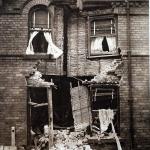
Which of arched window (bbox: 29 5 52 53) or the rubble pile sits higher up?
arched window (bbox: 29 5 52 53)

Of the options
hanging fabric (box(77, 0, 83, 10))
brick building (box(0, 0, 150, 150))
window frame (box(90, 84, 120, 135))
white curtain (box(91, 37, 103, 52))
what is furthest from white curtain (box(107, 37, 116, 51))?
hanging fabric (box(77, 0, 83, 10))

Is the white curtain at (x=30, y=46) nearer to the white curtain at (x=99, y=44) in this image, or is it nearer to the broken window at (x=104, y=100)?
the white curtain at (x=99, y=44)

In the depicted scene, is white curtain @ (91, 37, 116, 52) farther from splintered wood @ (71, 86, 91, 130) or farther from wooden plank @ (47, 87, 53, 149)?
wooden plank @ (47, 87, 53, 149)

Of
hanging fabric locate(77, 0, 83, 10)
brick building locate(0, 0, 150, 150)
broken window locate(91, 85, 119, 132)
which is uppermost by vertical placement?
hanging fabric locate(77, 0, 83, 10)

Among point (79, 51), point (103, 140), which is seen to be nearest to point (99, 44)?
point (79, 51)

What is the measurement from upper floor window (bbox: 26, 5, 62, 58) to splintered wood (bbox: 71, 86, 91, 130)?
1.71m

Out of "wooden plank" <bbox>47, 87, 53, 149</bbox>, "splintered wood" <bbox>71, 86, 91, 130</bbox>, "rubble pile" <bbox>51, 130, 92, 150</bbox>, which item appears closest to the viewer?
"wooden plank" <bbox>47, 87, 53, 149</bbox>

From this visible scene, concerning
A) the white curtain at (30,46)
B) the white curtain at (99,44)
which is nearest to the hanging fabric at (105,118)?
the white curtain at (99,44)

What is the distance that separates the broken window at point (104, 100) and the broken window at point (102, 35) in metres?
1.36

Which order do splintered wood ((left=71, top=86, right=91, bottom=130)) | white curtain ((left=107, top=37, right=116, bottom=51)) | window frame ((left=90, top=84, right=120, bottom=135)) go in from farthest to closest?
white curtain ((left=107, top=37, right=116, bottom=51))
splintered wood ((left=71, top=86, right=91, bottom=130))
window frame ((left=90, top=84, right=120, bottom=135))

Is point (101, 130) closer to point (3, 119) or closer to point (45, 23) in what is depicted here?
point (3, 119)

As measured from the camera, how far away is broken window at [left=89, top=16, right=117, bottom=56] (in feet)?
41.0

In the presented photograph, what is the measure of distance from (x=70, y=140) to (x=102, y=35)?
4129mm

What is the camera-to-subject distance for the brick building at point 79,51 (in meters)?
11.9
